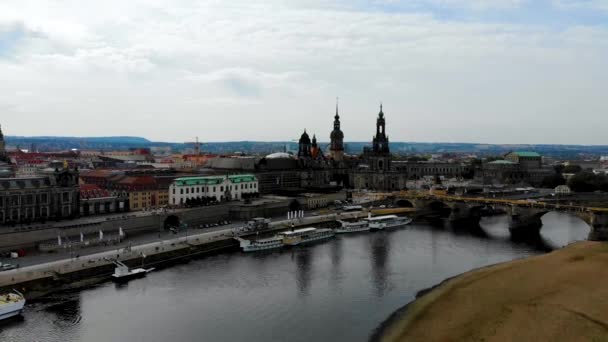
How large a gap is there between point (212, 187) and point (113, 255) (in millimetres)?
33867

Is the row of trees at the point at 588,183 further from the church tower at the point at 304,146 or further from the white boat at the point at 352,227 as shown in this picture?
the white boat at the point at 352,227

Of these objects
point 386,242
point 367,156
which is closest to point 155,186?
point 386,242

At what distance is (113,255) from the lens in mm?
49625

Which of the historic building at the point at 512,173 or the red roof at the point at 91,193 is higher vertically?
the red roof at the point at 91,193

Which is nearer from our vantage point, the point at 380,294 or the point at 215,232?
the point at 380,294

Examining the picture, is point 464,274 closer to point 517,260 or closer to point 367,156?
point 517,260

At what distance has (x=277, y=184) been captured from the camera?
4080 inches

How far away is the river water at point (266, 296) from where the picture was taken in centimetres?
3491

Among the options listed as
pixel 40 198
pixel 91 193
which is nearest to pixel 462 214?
pixel 91 193

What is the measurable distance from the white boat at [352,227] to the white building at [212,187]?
757 inches

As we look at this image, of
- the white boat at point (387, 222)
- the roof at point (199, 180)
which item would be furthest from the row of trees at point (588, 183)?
the roof at point (199, 180)

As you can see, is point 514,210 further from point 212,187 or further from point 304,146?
point 304,146

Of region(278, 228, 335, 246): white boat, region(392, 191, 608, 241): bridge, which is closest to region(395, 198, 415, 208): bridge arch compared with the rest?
region(392, 191, 608, 241): bridge

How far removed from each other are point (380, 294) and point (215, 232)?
25720 millimetres
